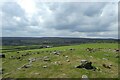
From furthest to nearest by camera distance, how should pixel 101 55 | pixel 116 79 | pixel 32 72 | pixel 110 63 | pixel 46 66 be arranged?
pixel 101 55
pixel 110 63
pixel 46 66
pixel 32 72
pixel 116 79

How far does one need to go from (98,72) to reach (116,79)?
499 centimetres

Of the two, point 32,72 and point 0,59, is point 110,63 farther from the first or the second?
point 0,59

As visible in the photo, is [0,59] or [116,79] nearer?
[116,79]

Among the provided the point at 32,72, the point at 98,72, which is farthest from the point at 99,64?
the point at 32,72

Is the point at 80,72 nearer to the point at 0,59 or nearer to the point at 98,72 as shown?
the point at 98,72

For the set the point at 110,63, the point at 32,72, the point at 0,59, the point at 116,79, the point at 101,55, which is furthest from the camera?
the point at 0,59

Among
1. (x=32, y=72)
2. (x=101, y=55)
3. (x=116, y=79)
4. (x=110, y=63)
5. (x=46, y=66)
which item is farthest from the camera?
(x=101, y=55)

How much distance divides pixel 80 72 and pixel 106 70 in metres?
9.00

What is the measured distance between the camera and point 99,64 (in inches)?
2397

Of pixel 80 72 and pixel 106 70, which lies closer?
pixel 80 72

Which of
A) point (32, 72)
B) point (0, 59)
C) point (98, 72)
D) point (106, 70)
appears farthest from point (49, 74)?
point (0, 59)

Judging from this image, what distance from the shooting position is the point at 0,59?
3391 inches

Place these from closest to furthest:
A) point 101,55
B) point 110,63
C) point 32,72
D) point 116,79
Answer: point 116,79 < point 32,72 < point 110,63 < point 101,55

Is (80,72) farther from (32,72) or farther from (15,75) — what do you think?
(15,75)
